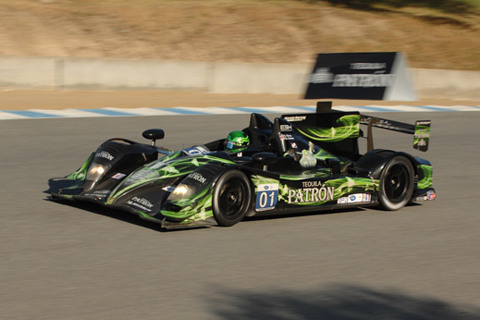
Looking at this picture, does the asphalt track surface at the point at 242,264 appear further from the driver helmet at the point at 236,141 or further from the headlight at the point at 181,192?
the driver helmet at the point at 236,141

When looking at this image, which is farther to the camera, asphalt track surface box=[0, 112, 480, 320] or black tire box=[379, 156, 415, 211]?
black tire box=[379, 156, 415, 211]

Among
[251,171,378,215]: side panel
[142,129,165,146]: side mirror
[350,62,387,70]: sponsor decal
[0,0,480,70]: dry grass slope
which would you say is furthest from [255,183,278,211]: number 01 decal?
[0,0,480,70]: dry grass slope

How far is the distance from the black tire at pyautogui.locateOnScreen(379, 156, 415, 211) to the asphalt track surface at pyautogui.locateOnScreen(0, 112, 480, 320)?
0.16m

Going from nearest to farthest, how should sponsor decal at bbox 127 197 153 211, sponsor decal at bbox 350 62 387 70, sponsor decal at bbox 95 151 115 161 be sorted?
sponsor decal at bbox 127 197 153 211
sponsor decal at bbox 95 151 115 161
sponsor decal at bbox 350 62 387 70

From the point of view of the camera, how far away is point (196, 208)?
627 cm

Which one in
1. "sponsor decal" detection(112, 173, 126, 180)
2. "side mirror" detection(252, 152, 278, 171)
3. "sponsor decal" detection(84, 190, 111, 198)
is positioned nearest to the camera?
"side mirror" detection(252, 152, 278, 171)

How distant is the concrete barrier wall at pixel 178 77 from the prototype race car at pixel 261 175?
497 inches

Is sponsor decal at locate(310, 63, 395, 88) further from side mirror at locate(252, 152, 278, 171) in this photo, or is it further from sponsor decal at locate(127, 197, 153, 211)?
sponsor decal at locate(127, 197, 153, 211)

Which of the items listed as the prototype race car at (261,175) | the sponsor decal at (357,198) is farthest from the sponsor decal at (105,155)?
the sponsor decal at (357,198)

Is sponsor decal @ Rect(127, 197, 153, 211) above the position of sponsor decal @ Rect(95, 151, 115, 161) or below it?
below

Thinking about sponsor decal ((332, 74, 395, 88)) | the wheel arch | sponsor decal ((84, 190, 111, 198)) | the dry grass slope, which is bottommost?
sponsor decal ((84, 190, 111, 198))

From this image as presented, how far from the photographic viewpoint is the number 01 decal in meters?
6.67

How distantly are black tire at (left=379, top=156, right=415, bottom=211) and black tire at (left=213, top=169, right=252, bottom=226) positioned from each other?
5.65 ft

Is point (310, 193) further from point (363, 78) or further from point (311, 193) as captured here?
point (363, 78)
